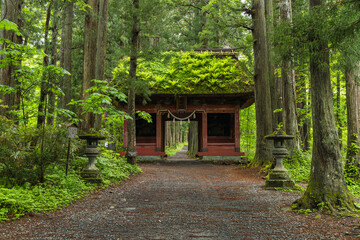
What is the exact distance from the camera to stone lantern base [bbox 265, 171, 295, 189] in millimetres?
7039

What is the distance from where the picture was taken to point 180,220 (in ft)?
13.6

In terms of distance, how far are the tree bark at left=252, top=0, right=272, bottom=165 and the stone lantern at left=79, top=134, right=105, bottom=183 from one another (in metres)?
6.91

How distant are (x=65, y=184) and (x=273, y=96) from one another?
30.2ft

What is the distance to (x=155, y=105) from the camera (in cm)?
1590

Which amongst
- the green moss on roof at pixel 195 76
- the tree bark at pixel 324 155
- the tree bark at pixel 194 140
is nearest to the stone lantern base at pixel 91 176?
the tree bark at pixel 324 155

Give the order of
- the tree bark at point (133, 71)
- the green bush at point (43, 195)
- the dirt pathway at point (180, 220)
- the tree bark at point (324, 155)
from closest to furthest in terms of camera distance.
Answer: the dirt pathway at point (180, 220) → the green bush at point (43, 195) → the tree bark at point (324, 155) → the tree bark at point (133, 71)

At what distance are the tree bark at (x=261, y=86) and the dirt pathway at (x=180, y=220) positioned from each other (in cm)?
471

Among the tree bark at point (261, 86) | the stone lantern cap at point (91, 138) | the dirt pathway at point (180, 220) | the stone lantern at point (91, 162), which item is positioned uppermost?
the tree bark at point (261, 86)

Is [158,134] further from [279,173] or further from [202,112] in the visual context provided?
[279,173]

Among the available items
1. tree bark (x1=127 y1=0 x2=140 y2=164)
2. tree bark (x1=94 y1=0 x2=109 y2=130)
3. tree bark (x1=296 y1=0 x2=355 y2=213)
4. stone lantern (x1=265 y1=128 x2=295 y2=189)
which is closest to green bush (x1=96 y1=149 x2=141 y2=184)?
tree bark (x1=127 y1=0 x2=140 y2=164)

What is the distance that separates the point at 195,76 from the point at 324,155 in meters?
11.4

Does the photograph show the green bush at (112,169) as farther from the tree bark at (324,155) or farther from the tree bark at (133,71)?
the tree bark at (324,155)

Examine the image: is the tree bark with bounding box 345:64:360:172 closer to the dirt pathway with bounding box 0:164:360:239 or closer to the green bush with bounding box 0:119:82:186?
the dirt pathway with bounding box 0:164:360:239

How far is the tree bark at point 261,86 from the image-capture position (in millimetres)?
10719
